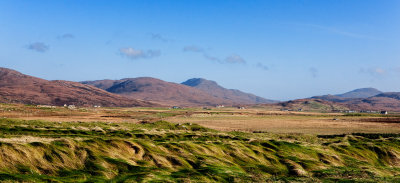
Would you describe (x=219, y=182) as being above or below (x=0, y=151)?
below

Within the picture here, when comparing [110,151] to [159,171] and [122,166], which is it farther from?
[159,171]

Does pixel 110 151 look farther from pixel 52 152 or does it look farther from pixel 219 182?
pixel 219 182

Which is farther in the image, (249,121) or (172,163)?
(249,121)

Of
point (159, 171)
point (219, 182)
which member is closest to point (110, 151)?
point (159, 171)

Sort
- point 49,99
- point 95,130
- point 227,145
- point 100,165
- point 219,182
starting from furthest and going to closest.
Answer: point 49,99 < point 95,130 < point 227,145 < point 100,165 < point 219,182

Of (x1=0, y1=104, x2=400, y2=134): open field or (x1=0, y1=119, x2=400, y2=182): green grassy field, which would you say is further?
(x1=0, y1=104, x2=400, y2=134): open field

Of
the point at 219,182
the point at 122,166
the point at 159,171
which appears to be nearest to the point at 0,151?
the point at 122,166

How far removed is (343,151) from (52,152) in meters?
19.4

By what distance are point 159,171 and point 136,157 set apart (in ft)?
10.7

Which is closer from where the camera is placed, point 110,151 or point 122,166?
point 122,166

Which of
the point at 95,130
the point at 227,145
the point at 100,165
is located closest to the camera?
the point at 100,165

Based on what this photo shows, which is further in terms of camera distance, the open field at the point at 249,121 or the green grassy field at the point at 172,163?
the open field at the point at 249,121

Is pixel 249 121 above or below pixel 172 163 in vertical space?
below

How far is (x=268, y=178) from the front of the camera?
47.2 feet
